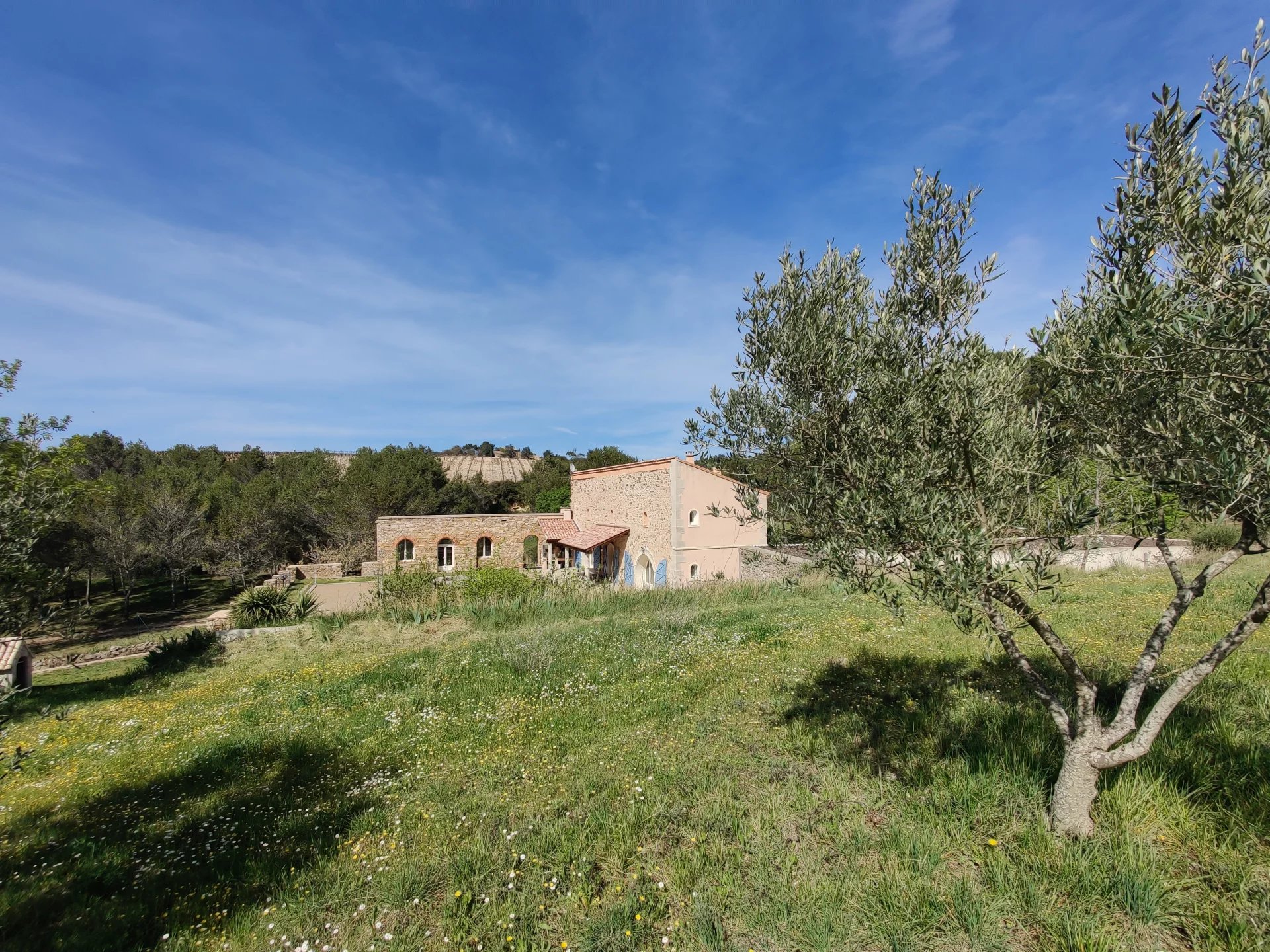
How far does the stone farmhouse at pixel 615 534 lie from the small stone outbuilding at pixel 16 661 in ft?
58.4

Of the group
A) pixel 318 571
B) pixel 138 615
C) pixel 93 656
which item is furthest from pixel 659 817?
pixel 318 571

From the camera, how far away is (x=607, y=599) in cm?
1733

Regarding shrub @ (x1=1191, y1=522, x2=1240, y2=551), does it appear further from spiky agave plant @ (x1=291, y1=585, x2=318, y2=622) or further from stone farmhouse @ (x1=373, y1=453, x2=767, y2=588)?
spiky agave plant @ (x1=291, y1=585, x2=318, y2=622)

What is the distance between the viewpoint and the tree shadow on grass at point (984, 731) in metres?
Result: 4.05

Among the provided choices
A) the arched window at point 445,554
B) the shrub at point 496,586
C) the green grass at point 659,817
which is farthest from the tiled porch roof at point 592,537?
the green grass at point 659,817

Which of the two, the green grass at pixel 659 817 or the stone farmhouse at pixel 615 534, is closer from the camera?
the green grass at pixel 659 817

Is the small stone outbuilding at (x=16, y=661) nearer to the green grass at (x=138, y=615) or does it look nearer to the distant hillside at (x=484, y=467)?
the green grass at (x=138, y=615)

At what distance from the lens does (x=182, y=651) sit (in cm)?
1504

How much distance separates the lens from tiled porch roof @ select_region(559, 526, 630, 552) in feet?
90.3

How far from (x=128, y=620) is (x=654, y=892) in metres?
33.6

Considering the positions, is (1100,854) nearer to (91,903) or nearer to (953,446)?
(953,446)

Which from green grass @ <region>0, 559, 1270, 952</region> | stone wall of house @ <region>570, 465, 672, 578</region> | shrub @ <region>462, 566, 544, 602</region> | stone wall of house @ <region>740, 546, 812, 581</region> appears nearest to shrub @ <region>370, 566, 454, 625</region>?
shrub @ <region>462, 566, 544, 602</region>

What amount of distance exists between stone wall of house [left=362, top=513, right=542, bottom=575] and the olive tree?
1147 inches

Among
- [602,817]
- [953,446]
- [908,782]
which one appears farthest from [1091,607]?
[602,817]
